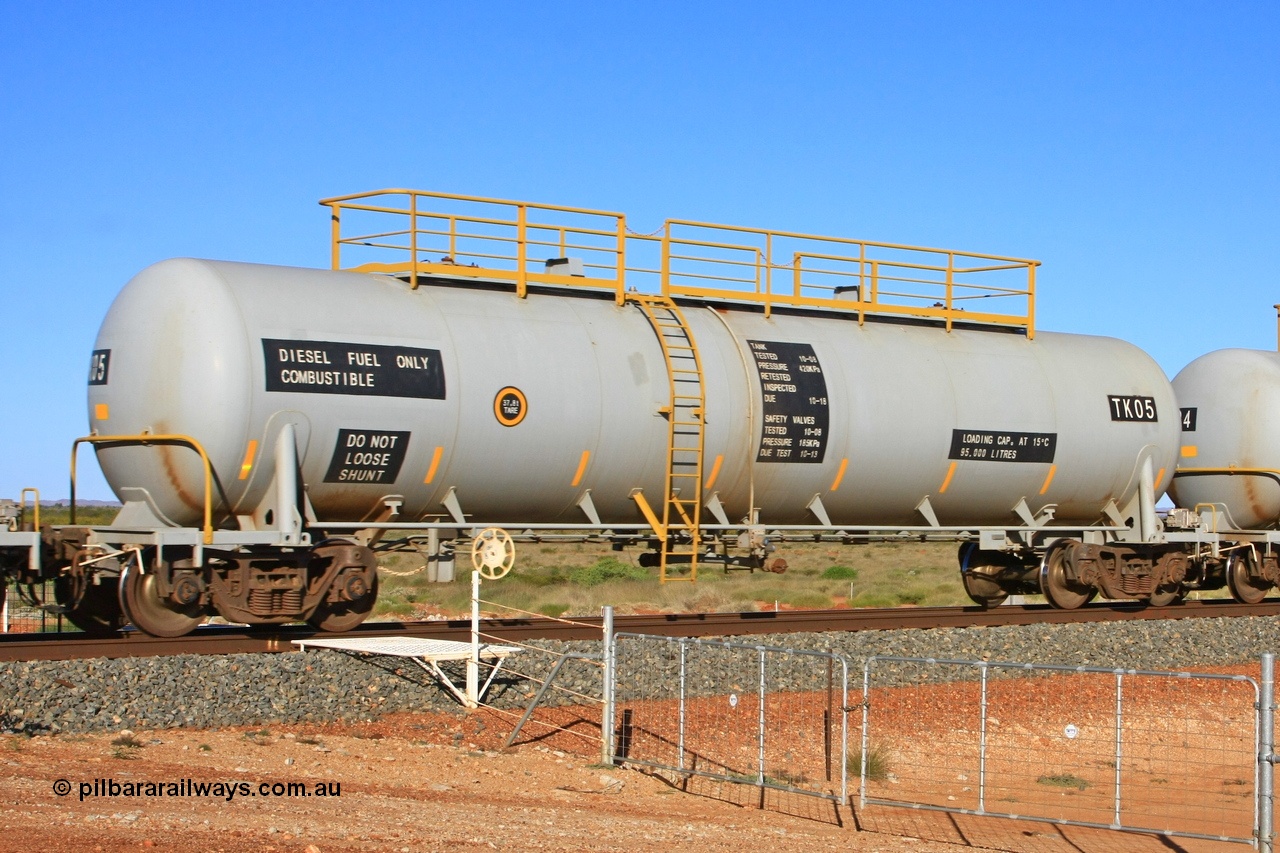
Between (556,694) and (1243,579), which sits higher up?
(1243,579)

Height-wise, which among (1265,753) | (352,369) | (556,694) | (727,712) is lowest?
(727,712)

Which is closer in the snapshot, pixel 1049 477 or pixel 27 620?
pixel 1049 477

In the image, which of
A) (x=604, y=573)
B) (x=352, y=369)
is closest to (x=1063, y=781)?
(x=352, y=369)

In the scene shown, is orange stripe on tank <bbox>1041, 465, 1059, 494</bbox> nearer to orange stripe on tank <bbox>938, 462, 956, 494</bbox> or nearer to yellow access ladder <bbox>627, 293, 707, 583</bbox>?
orange stripe on tank <bbox>938, 462, 956, 494</bbox>

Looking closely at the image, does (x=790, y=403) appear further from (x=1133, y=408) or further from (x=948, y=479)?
(x=1133, y=408)

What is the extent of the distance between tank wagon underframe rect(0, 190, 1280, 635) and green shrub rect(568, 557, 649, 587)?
16757 mm

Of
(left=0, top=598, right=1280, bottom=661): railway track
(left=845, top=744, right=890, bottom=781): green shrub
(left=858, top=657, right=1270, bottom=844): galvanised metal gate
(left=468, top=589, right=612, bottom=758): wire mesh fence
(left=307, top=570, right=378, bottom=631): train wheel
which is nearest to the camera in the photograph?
(left=858, top=657, right=1270, bottom=844): galvanised metal gate

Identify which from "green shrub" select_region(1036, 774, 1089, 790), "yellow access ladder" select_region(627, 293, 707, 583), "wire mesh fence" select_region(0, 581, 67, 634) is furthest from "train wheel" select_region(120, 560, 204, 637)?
"green shrub" select_region(1036, 774, 1089, 790)

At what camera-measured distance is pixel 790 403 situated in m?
17.5

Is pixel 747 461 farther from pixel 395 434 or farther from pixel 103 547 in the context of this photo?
pixel 103 547

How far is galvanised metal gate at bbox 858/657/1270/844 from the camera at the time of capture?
1261 cm

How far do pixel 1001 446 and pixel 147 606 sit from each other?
36.2ft

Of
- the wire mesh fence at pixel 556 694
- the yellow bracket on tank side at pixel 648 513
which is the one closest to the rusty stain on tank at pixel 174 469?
the wire mesh fence at pixel 556 694

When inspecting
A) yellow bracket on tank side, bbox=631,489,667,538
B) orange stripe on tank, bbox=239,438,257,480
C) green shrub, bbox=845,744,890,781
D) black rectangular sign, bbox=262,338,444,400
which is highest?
black rectangular sign, bbox=262,338,444,400
